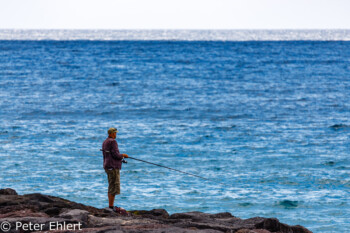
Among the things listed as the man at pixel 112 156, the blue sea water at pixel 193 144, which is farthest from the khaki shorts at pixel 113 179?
the blue sea water at pixel 193 144

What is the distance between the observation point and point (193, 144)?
22.7 m

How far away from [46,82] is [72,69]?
15.2m

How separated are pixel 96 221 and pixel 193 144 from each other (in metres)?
13.5

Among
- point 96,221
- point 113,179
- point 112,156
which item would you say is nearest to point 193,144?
point 113,179

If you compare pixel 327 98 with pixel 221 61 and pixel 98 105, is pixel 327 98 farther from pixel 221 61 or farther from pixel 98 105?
pixel 221 61

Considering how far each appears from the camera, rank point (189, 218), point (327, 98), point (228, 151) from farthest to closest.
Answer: point (327, 98), point (228, 151), point (189, 218)

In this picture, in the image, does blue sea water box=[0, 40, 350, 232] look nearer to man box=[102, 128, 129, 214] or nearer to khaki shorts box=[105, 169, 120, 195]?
khaki shorts box=[105, 169, 120, 195]

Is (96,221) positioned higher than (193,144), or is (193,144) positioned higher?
(193,144)

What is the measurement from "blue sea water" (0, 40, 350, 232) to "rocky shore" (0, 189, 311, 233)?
4.03 metres

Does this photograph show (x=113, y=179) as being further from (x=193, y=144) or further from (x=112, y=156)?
(x=193, y=144)

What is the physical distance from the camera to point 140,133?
2498cm

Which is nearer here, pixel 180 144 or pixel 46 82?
pixel 180 144

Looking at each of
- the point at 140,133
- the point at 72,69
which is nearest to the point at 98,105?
the point at 140,133

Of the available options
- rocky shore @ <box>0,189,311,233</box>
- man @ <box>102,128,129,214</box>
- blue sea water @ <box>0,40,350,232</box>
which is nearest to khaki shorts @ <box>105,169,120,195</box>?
man @ <box>102,128,129,214</box>
